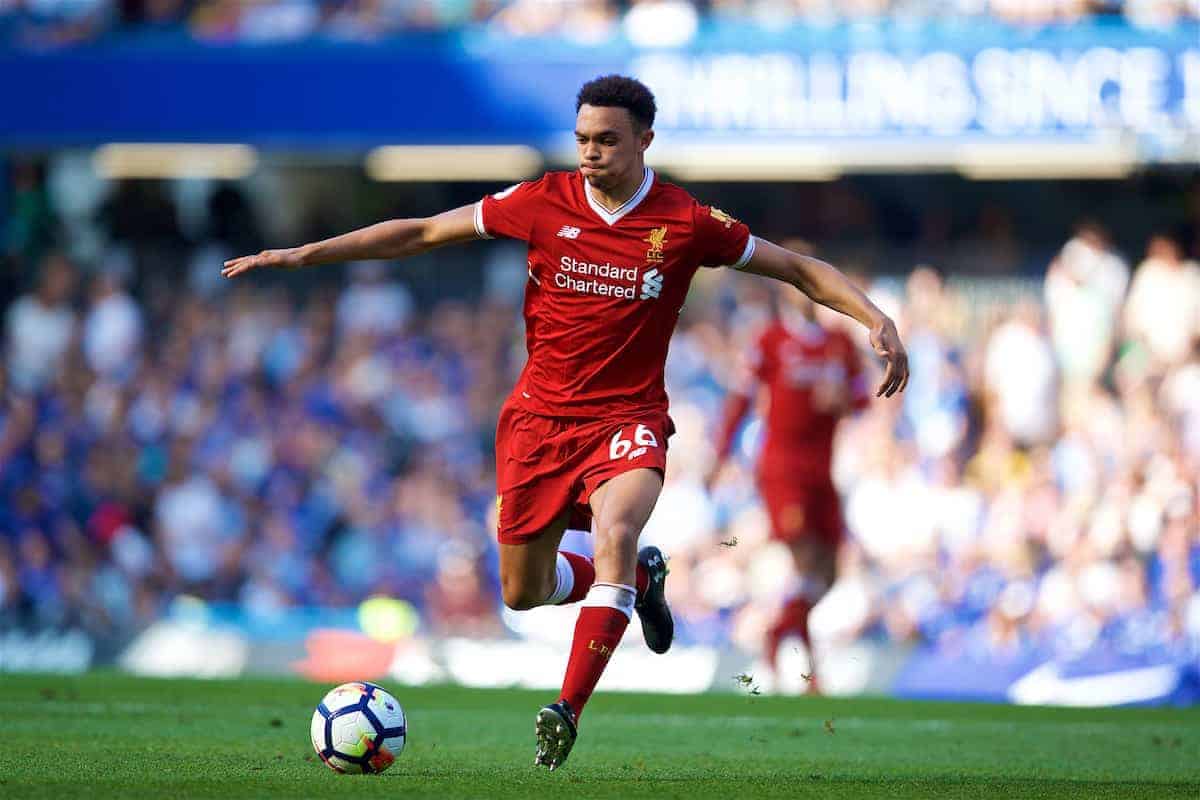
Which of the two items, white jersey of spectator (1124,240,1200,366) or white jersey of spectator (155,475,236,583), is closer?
Answer: white jersey of spectator (1124,240,1200,366)

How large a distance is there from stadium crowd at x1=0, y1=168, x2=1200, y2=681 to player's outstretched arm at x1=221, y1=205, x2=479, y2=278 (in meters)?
7.51

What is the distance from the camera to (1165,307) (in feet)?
56.7

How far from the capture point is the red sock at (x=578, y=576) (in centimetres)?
894

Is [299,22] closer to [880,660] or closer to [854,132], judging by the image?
[854,132]

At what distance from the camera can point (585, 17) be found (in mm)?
20094

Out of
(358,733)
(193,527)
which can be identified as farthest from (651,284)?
(193,527)

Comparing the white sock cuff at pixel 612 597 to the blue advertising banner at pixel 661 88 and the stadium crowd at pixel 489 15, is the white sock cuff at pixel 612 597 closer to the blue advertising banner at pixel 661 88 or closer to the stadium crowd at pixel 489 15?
the blue advertising banner at pixel 661 88

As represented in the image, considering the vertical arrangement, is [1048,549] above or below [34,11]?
below

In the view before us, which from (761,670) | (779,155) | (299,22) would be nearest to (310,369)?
(299,22)

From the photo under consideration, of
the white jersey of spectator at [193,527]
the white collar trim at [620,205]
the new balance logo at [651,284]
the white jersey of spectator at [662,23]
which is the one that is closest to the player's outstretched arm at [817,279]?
the new balance logo at [651,284]

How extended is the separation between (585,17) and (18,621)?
8.37 meters

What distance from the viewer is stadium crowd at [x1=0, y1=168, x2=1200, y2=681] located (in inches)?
597

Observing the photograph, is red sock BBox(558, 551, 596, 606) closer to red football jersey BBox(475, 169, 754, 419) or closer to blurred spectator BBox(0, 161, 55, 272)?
red football jersey BBox(475, 169, 754, 419)

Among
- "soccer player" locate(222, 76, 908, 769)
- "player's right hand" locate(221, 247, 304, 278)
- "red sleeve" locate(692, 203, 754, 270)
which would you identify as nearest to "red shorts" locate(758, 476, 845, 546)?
"soccer player" locate(222, 76, 908, 769)
